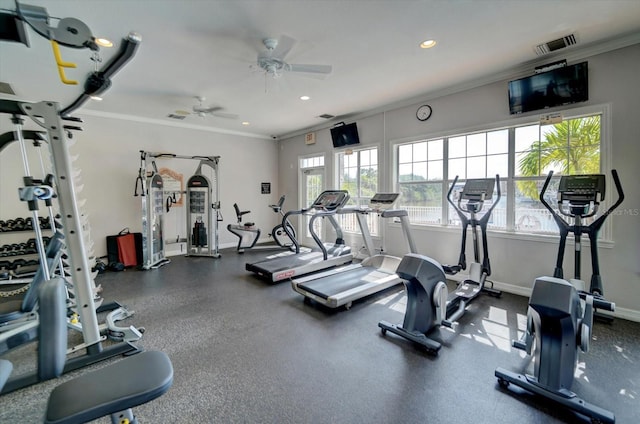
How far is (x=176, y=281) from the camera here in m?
4.57

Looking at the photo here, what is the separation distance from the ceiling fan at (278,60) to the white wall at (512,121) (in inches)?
97.2

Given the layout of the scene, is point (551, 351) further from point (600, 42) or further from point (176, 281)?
point (176, 281)

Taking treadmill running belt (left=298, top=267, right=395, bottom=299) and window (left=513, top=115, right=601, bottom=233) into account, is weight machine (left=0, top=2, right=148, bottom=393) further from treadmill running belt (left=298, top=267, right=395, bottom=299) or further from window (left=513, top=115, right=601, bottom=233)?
window (left=513, top=115, right=601, bottom=233)

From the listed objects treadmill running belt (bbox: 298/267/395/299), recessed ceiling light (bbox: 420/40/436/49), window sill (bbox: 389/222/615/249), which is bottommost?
treadmill running belt (bbox: 298/267/395/299)

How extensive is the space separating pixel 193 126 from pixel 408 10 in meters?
5.56

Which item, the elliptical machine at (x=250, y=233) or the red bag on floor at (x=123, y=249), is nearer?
the red bag on floor at (x=123, y=249)

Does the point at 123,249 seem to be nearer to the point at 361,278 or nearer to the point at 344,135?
the point at 361,278

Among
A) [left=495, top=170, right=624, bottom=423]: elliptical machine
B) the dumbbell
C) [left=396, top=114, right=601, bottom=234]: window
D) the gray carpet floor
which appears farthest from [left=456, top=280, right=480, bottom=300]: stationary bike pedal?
the dumbbell

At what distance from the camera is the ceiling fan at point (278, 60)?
9.54 feet

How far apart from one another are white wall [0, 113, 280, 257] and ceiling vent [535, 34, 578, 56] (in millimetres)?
6261

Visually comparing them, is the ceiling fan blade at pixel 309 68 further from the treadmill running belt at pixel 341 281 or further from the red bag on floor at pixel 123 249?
the red bag on floor at pixel 123 249

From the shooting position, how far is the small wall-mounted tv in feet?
19.6

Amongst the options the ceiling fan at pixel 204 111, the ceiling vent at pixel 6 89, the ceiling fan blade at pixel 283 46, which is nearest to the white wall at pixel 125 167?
the ceiling vent at pixel 6 89

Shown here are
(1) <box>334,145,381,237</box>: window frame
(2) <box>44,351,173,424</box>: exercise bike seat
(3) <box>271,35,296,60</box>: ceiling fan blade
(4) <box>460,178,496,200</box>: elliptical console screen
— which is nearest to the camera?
(2) <box>44,351,173,424</box>: exercise bike seat
